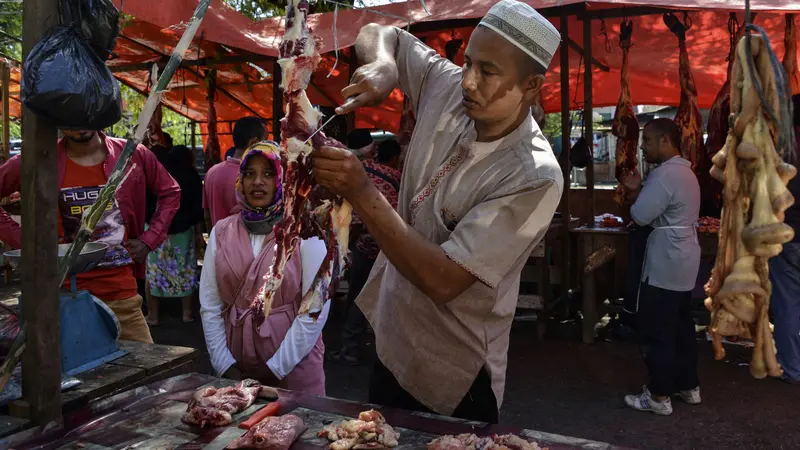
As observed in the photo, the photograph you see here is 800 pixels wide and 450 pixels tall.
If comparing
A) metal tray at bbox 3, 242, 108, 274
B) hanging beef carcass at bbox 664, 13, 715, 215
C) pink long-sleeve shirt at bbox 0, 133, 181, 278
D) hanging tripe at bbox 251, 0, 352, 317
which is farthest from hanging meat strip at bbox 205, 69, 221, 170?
hanging tripe at bbox 251, 0, 352, 317

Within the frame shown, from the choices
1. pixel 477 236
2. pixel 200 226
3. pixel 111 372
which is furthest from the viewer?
pixel 200 226

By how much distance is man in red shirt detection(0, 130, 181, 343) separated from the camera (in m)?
3.48

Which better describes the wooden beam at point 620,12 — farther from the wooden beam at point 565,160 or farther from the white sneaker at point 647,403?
the white sneaker at point 647,403

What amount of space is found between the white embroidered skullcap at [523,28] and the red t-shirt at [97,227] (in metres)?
2.49

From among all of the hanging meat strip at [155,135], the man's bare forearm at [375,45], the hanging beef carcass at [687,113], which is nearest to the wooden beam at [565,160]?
the hanging beef carcass at [687,113]

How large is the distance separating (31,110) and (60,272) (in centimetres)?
53

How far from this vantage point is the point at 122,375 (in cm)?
252

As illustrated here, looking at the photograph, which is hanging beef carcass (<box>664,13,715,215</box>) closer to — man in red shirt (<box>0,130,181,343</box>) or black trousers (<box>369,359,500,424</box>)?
black trousers (<box>369,359,500,424</box>)

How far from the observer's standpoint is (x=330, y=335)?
268 inches

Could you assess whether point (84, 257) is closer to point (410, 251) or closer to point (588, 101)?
point (410, 251)

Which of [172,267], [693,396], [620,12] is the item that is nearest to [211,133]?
[172,267]

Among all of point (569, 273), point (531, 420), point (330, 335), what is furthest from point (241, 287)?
point (569, 273)

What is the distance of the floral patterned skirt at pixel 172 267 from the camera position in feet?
22.9

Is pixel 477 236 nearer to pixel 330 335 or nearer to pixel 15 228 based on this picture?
pixel 15 228
